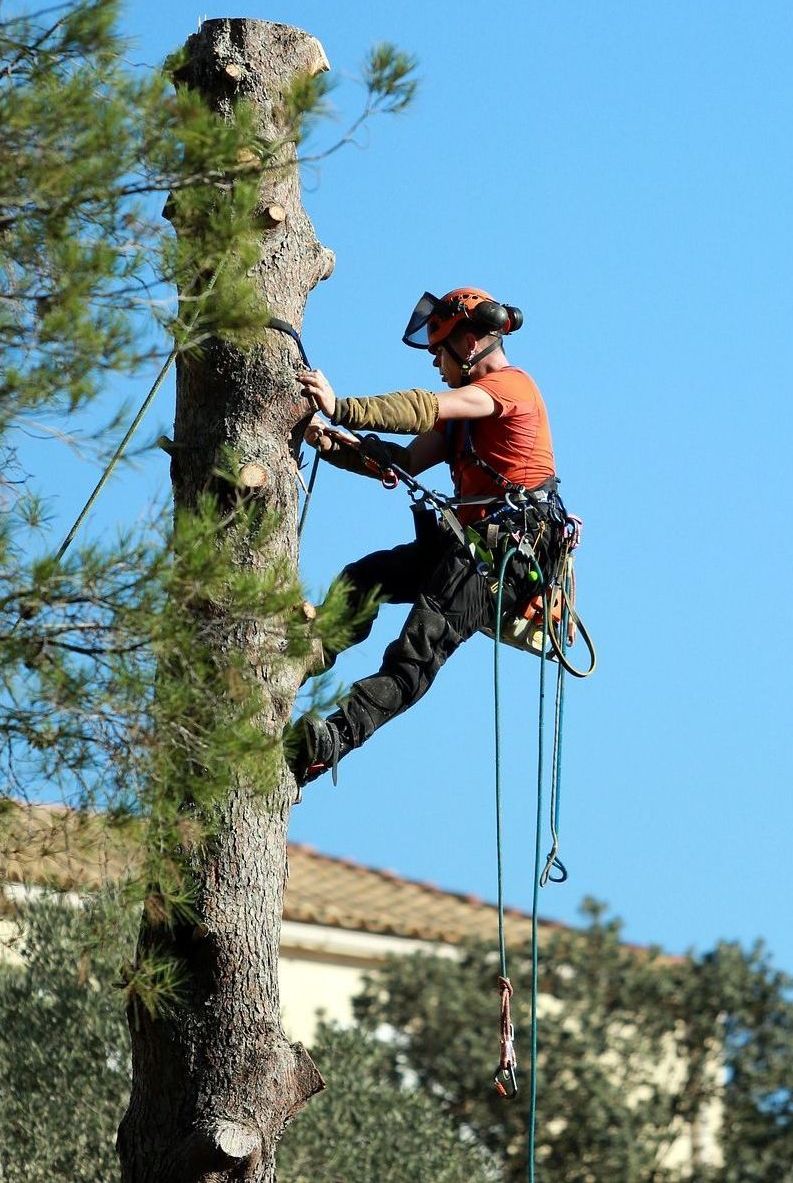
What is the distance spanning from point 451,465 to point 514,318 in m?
0.58

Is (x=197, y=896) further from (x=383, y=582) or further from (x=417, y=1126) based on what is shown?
(x=417, y=1126)

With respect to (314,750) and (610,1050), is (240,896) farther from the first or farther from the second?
(610,1050)

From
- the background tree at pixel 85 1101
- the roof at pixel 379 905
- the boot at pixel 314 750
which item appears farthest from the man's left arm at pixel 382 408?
the roof at pixel 379 905

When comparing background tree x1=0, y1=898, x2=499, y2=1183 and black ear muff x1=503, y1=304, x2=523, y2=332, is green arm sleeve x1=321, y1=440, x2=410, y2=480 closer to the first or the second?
black ear muff x1=503, y1=304, x2=523, y2=332

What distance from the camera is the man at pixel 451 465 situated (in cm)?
648

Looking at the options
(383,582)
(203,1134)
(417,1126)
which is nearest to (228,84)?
(383,582)

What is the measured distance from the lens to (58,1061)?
10820 millimetres

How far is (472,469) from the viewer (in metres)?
7.23

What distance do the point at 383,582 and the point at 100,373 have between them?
7.29 ft

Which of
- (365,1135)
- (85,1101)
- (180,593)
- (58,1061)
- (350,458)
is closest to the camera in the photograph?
(180,593)

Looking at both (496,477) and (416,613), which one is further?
(496,477)

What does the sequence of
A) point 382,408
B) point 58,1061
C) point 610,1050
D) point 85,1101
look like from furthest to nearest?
1. point 610,1050
2. point 58,1061
3. point 85,1101
4. point 382,408

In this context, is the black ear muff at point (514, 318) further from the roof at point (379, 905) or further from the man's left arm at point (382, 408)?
the roof at point (379, 905)

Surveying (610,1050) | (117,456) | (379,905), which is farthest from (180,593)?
(379,905)
